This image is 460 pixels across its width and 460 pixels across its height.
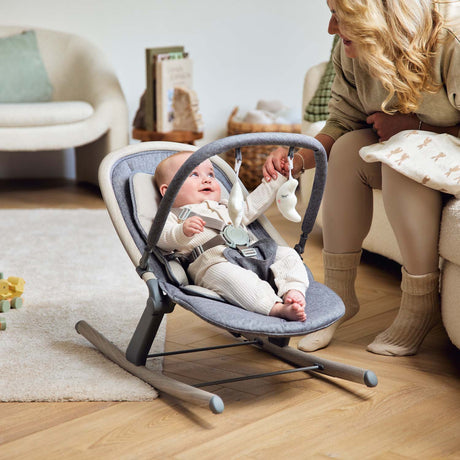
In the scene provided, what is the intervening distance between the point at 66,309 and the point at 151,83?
156 centimetres

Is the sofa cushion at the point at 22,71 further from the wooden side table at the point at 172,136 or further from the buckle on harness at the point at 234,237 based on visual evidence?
the buckle on harness at the point at 234,237

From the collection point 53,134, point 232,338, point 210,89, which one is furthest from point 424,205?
point 210,89

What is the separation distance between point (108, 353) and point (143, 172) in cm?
38

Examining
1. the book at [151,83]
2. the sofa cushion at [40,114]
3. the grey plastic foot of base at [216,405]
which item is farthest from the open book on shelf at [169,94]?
the grey plastic foot of base at [216,405]

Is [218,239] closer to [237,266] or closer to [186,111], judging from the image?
[237,266]

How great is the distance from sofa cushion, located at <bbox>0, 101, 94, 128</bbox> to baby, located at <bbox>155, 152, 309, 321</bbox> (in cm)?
158

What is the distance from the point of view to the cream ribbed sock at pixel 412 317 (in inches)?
56.7

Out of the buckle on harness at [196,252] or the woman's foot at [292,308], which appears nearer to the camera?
the woman's foot at [292,308]

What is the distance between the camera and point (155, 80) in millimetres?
3072

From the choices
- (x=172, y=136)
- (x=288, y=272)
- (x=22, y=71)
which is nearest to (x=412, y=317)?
(x=288, y=272)

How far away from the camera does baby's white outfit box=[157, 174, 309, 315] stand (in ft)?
4.15

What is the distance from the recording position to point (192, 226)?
1292mm

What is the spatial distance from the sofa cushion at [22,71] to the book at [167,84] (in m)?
0.60

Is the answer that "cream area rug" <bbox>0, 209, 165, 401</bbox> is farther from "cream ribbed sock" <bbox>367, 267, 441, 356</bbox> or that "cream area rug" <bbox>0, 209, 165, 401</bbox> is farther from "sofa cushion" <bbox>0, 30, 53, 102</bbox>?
"sofa cushion" <bbox>0, 30, 53, 102</bbox>
